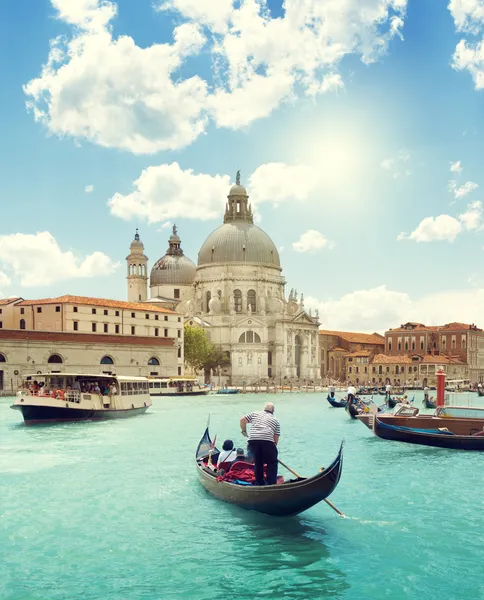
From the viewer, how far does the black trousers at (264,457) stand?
40.1 ft

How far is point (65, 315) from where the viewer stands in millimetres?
57281

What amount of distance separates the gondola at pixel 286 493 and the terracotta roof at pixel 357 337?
316ft

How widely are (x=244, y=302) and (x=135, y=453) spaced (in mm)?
67624

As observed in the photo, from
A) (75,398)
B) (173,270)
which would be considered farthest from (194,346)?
(75,398)

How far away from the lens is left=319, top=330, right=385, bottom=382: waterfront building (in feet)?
341

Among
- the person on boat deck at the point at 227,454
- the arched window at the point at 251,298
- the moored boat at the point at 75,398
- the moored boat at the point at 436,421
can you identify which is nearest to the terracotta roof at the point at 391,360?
the arched window at the point at 251,298

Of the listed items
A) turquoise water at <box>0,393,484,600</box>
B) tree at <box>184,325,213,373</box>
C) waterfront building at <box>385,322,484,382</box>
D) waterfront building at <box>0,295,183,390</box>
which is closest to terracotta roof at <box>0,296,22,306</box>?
waterfront building at <box>0,295,183,390</box>

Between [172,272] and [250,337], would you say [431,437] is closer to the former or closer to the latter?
[250,337]

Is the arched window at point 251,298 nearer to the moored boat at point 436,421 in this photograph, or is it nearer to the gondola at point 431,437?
the moored boat at point 436,421

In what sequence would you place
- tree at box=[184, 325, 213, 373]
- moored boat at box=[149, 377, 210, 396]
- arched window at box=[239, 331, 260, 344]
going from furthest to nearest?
1. arched window at box=[239, 331, 260, 344]
2. tree at box=[184, 325, 213, 373]
3. moored boat at box=[149, 377, 210, 396]

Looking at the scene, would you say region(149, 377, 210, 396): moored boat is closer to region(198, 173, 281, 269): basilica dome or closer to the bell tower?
region(198, 173, 281, 269): basilica dome

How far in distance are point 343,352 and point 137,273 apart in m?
33.7

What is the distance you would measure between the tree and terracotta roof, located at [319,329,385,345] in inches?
1400

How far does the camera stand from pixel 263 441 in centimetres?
1221
